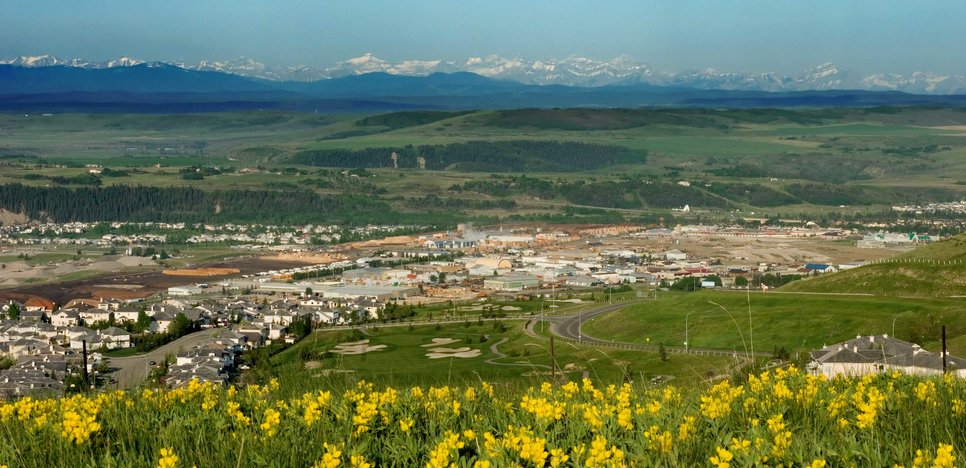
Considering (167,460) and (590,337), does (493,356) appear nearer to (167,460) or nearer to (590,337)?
(590,337)

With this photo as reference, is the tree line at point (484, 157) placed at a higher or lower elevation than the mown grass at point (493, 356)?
lower

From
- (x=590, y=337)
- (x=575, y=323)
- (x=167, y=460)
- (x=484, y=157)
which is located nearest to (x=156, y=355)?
(x=590, y=337)

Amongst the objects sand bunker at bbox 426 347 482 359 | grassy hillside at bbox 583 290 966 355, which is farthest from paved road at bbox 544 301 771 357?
sand bunker at bbox 426 347 482 359

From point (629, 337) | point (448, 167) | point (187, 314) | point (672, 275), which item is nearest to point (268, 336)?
point (187, 314)

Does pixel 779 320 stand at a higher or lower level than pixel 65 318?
higher

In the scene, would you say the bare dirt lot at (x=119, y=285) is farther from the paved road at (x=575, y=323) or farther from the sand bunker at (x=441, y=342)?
the sand bunker at (x=441, y=342)

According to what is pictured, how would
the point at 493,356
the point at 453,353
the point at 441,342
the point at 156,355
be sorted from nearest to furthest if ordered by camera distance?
the point at 493,356 → the point at 156,355 → the point at 453,353 → the point at 441,342

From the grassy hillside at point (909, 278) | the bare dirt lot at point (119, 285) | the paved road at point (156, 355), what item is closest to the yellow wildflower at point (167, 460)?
the paved road at point (156, 355)

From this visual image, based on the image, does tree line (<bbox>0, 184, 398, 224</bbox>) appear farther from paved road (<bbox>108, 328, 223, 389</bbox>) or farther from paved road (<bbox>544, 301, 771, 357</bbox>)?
paved road (<bbox>108, 328, 223, 389</bbox>)
